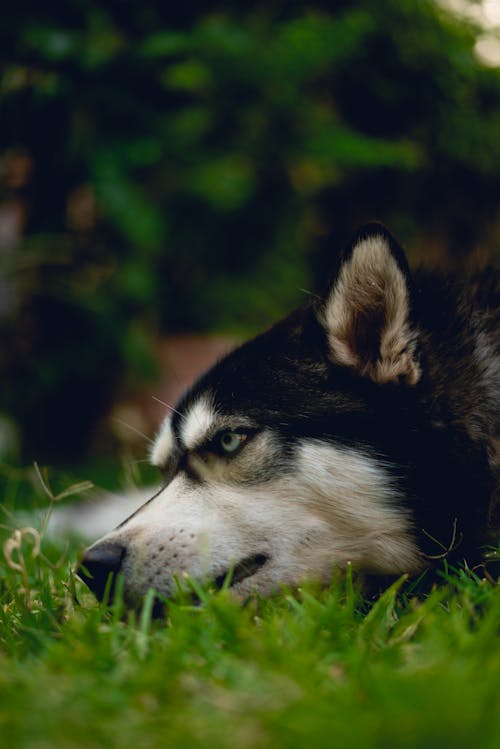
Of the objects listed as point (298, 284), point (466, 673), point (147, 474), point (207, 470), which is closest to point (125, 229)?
point (147, 474)

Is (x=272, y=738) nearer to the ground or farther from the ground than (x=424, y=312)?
nearer to the ground

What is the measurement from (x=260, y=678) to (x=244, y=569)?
0.89 metres

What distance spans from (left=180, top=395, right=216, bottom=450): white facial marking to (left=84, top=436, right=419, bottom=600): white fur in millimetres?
224

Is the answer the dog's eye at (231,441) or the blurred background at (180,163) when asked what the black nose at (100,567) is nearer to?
the dog's eye at (231,441)

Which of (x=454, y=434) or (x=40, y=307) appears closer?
(x=454, y=434)

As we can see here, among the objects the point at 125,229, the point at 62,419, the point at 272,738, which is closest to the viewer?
the point at 272,738

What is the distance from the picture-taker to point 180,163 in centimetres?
555

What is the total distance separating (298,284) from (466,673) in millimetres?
5970

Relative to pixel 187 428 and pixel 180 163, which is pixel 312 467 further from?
pixel 180 163

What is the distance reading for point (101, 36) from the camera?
465 centimetres

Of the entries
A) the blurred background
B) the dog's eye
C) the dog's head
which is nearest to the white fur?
the dog's head

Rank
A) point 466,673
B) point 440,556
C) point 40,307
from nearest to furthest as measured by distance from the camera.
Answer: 1. point 466,673
2. point 440,556
3. point 40,307

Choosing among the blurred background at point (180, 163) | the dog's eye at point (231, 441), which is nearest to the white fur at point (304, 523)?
the dog's eye at point (231, 441)

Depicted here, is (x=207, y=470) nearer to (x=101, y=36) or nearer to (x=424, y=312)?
(x=424, y=312)
